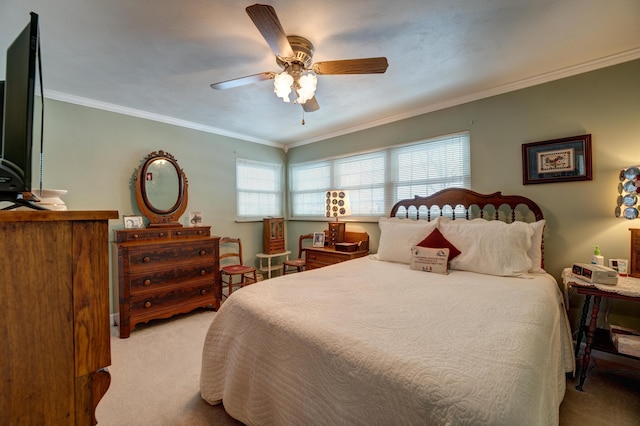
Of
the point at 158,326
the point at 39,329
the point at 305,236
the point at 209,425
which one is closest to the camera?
the point at 39,329

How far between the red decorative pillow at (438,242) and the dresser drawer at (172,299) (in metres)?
2.57

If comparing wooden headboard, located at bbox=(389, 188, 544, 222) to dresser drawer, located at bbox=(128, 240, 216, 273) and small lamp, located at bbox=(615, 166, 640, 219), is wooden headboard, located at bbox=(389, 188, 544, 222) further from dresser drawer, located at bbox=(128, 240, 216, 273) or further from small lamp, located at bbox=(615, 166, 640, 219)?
dresser drawer, located at bbox=(128, 240, 216, 273)

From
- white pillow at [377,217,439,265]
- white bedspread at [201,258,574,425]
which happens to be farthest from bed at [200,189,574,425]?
white pillow at [377,217,439,265]

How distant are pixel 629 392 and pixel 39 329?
127 inches

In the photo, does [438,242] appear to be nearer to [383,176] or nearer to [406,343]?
[383,176]

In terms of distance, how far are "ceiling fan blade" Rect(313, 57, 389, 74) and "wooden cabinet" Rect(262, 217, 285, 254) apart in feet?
9.35

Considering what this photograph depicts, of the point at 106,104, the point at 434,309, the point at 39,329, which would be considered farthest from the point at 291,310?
the point at 106,104

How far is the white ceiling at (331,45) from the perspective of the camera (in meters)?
1.63

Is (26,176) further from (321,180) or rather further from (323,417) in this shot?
(321,180)

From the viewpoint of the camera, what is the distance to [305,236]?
4414 millimetres

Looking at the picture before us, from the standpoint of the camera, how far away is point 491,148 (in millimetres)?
2809

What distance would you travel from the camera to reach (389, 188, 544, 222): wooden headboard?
262 centimetres

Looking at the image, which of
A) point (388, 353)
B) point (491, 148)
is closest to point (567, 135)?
point (491, 148)

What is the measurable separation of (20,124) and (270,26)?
117cm
